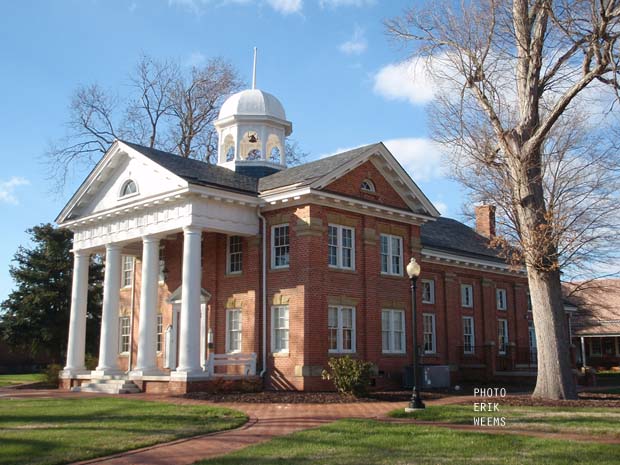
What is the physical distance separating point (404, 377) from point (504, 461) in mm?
15395

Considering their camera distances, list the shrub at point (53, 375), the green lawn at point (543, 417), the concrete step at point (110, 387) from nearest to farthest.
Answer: the green lawn at point (543, 417) → the concrete step at point (110, 387) → the shrub at point (53, 375)

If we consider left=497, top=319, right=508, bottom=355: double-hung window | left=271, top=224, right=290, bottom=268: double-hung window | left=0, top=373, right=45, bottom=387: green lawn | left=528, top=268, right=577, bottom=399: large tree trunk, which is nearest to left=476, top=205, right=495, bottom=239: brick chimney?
left=497, top=319, right=508, bottom=355: double-hung window

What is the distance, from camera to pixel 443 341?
3089cm

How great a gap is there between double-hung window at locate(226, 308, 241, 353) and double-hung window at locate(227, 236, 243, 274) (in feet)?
5.03

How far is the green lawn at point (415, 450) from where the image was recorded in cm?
967

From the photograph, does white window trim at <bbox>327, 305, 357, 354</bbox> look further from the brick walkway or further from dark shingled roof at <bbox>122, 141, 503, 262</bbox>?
dark shingled roof at <bbox>122, 141, 503, 262</bbox>

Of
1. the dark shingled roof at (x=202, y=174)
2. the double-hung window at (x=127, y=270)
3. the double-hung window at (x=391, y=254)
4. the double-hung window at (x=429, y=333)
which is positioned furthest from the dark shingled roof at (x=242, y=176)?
the double-hung window at (x=429, y=333)

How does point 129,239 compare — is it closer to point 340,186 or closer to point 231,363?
point 231,363

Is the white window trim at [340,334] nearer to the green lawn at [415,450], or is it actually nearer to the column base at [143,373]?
the column base at [143,373]

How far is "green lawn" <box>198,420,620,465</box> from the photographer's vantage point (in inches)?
381

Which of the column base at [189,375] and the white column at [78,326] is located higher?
the white column at [78,326]

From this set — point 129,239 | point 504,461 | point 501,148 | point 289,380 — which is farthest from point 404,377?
point 504,461

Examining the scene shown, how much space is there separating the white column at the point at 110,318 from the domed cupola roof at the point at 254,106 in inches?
321

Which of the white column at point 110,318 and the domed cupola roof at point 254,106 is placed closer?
the white column at point 110,318
